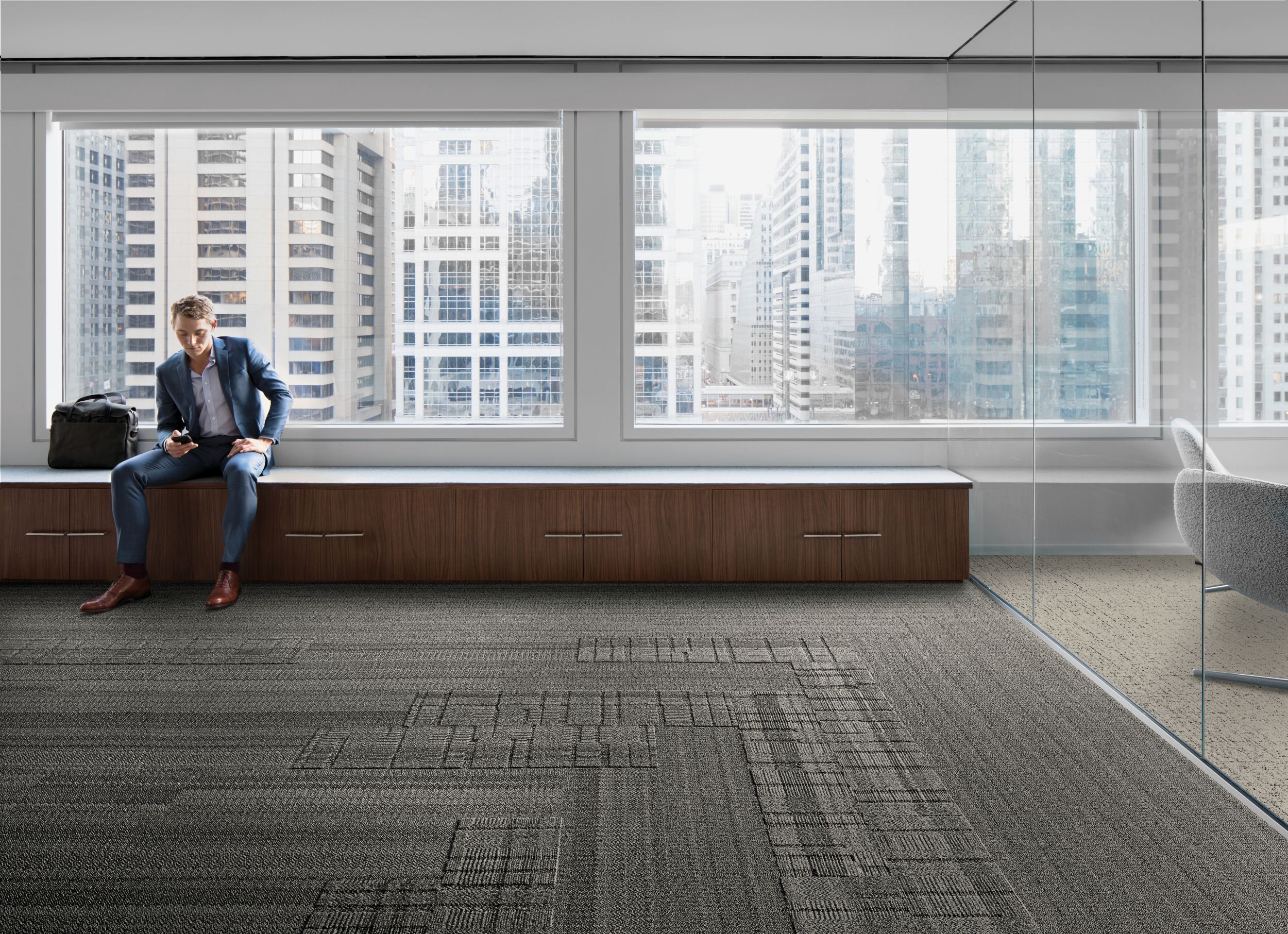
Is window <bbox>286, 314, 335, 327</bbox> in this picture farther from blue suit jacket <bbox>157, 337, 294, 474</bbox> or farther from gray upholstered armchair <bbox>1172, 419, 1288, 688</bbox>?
gray upholstered armchair <bbox>1172, 419, 1288, 688</bbox>

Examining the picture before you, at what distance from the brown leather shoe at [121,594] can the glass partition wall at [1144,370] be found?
152 inches

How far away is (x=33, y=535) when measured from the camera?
15.0 ft

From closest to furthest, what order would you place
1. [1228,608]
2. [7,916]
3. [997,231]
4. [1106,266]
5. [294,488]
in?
[7,916] → [1228,608] → [1106,266] → [997,231] → [294,488]

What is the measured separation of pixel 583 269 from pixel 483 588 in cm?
178

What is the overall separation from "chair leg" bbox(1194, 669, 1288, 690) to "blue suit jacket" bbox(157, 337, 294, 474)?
4.00 meters

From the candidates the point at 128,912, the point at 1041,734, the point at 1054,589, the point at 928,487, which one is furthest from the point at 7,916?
the point at 928,487

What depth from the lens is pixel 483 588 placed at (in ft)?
15.0

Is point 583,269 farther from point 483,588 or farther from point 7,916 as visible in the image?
point 7,916

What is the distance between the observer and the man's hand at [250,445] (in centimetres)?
452

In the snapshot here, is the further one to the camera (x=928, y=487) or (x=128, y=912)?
(x=928, y=487)

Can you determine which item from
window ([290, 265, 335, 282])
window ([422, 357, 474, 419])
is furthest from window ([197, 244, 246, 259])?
window ([422, 357, 474, 419])

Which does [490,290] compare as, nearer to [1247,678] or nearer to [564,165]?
[564,165]

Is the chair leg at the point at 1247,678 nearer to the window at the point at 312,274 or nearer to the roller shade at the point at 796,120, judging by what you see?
the roller shade at the point at 796,120

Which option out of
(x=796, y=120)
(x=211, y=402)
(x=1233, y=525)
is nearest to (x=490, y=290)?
(x=211, y=402)
